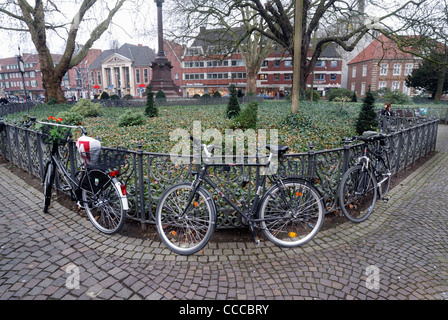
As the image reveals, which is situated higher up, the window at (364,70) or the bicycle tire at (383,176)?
the window at (364,70)

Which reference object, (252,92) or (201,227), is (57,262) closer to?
(201,227)

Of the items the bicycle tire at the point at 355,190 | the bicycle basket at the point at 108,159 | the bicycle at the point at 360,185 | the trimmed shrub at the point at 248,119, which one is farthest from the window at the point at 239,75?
the bicycle basket at the point at 108,159

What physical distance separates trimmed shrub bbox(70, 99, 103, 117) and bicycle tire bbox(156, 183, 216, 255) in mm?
15101

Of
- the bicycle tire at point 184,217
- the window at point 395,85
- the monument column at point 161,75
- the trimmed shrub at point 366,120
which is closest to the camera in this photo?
the bicycle tire at point 184,217

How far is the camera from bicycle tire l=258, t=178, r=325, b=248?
3869 millimetres

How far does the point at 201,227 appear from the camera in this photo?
12.6ft

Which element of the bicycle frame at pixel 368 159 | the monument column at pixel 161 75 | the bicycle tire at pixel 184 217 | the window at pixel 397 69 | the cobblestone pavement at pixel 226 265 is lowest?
the cobblestone pavement at pixel 226 265

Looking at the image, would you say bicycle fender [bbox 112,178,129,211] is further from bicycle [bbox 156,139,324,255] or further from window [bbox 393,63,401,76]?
window [bbox 393,63,401,76]

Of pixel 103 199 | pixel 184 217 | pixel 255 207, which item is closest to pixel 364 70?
pixel 255 207

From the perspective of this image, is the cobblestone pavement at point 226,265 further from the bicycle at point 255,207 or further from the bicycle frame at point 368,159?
the bicycle frame at point 368,159

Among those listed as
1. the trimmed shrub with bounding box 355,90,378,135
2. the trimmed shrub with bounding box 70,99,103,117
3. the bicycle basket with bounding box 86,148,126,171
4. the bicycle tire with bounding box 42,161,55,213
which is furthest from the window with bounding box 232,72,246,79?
the bicycle basket with bounding box 86,148,126,171

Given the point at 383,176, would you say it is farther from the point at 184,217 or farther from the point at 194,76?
the point at 194,76

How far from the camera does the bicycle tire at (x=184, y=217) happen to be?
3672 mm
